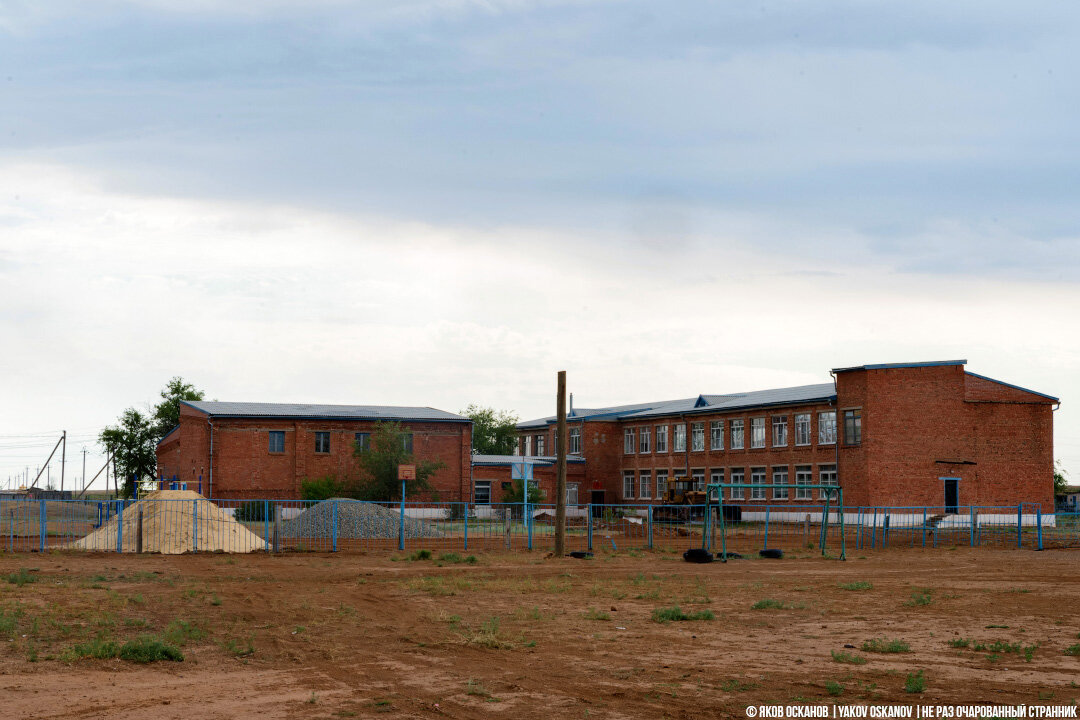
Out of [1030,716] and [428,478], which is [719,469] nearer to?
[428,478]

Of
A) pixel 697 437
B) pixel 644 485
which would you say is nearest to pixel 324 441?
pixel 697 437

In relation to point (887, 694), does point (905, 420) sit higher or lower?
higher

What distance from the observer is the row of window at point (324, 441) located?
65.6 meters

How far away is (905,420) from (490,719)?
2137 inches

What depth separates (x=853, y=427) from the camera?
61844 mm

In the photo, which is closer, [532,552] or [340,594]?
[340,594]

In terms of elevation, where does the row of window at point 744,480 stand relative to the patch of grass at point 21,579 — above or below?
above

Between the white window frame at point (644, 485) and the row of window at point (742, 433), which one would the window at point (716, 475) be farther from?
the white window frame at point (644, 485)

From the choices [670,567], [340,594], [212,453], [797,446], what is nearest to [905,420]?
[797,446]

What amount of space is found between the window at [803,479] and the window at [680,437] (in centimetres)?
1160

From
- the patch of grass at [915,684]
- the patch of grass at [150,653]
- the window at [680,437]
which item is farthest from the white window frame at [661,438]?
the patch of grass at [915,684]

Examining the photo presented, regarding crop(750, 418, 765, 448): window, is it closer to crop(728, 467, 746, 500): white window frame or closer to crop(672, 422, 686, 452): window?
crop(728, 467, 746, 500): white window frame

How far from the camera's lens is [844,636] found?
52.0 feet

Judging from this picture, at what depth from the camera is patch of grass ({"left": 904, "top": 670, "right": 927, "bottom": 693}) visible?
37.2 feet
